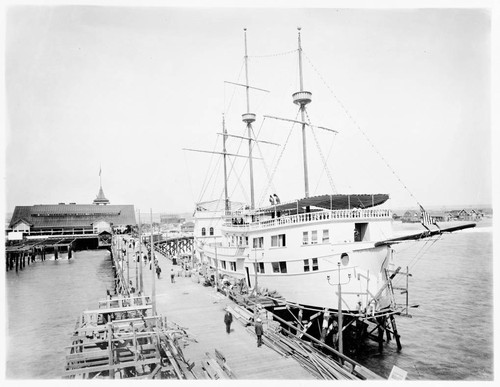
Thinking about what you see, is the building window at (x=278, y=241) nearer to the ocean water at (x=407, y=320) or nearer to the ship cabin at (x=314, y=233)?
the ship cabin at (x=314, y=233)

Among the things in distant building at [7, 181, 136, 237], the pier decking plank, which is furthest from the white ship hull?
distant building at [7, 181, 136, 237]

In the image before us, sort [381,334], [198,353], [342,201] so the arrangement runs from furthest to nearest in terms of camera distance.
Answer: [342,201] → [381,334] → [198,353]

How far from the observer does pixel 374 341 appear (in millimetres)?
26750

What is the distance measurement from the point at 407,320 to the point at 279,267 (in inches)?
553

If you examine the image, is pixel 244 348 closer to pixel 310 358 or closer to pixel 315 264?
pixel 310 358

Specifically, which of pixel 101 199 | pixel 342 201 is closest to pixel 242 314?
pixel 342 201

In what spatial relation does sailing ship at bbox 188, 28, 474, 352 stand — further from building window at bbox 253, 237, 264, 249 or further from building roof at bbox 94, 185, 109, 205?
building roof at bbox 94, 185, 109, 205

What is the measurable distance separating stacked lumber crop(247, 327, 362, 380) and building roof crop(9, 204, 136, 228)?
6985 cm

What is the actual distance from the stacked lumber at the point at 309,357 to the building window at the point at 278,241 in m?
8.83

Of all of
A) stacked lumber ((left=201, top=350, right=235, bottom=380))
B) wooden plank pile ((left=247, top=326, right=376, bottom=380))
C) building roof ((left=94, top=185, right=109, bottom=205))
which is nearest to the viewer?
wooden plank pile ((left=247, top=326, right=376, bottom=380))

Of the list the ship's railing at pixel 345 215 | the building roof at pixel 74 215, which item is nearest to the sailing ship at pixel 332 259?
the ship's railing at pixel 345 215

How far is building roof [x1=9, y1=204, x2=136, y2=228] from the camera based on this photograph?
78750mm

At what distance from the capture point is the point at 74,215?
8394 centimetres

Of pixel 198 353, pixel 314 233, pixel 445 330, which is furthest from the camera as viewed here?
pixel 445 330
